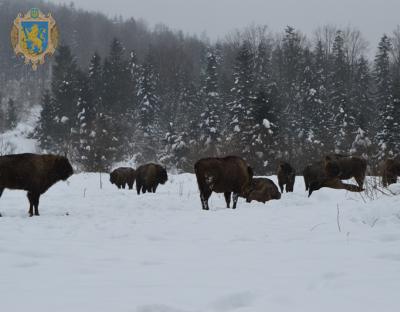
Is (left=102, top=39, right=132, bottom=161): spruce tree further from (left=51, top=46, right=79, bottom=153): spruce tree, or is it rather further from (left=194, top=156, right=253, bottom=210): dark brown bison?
(left=194, top=156, right=253, bottom=210): dark brown bison

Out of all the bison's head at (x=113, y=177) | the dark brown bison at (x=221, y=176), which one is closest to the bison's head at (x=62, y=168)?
the dark brown bison at (x=221, y=176)

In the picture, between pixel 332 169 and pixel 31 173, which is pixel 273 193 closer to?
pixel 332 169

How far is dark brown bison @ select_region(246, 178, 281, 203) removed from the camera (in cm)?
1400

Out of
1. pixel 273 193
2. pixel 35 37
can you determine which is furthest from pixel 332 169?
pixel 35 37

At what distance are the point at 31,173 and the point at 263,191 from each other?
6979mm

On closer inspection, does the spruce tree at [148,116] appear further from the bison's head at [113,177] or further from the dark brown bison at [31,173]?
the dark brown bison at [31,173]

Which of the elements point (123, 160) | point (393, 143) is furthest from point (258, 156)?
point (123, 160)

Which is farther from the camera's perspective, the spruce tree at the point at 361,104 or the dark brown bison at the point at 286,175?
the spruce tree at the point at 361,104

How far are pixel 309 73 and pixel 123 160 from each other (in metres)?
28.1

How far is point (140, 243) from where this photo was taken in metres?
6.04

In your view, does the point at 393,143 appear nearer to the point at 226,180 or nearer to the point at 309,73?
the point at 309,73

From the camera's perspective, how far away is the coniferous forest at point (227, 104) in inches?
1594

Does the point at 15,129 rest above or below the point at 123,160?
above

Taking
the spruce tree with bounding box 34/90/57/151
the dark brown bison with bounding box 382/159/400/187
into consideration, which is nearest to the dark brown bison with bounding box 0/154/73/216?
the dark brown bison with bounding box 382/159/400/187
